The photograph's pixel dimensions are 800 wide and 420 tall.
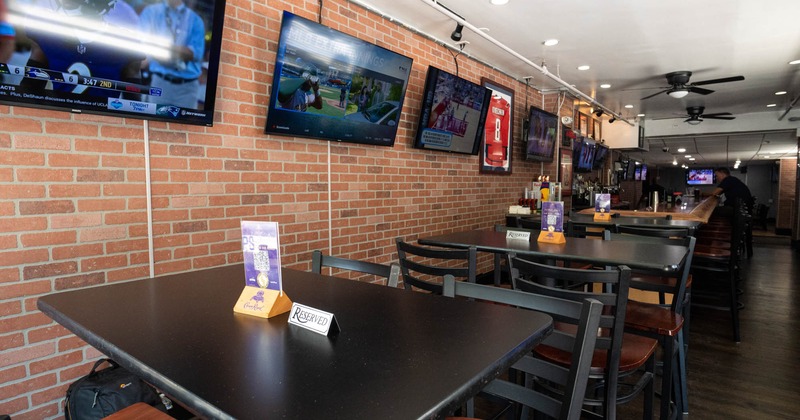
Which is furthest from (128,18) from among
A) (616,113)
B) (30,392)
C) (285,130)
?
(616,113)

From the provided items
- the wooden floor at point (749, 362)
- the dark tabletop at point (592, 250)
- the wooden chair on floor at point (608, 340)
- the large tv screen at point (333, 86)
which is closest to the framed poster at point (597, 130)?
the wooden floor at point (749, 362)

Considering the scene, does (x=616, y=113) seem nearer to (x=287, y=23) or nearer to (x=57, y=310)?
(x=287, y=23)

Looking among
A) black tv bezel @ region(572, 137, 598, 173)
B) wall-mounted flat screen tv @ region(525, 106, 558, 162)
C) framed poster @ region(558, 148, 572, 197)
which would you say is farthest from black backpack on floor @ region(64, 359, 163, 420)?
black tv bezel @ region(572, 137, 598, 173)

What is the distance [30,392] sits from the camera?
6.52 ft

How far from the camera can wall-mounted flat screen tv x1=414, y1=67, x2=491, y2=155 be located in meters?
4.23

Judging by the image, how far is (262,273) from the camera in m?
1.29

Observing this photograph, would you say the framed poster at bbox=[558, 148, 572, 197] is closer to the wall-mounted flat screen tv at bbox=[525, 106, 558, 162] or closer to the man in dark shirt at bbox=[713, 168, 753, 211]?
the wall-mounted flat screen tv at bbox=[525, 106, 558, 162]

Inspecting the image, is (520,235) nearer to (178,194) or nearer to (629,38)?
(178,194)

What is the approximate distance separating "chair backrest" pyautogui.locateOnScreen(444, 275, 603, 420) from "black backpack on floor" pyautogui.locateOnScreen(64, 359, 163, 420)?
1509 millimetres

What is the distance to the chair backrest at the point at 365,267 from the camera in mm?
1567

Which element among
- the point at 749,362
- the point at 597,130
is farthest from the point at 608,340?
the point at 597,130

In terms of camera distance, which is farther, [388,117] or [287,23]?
[388,117]

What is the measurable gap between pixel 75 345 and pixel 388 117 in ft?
8.67

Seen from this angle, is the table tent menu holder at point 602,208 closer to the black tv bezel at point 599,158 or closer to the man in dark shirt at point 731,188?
the man in dark shirt at point 731,188
